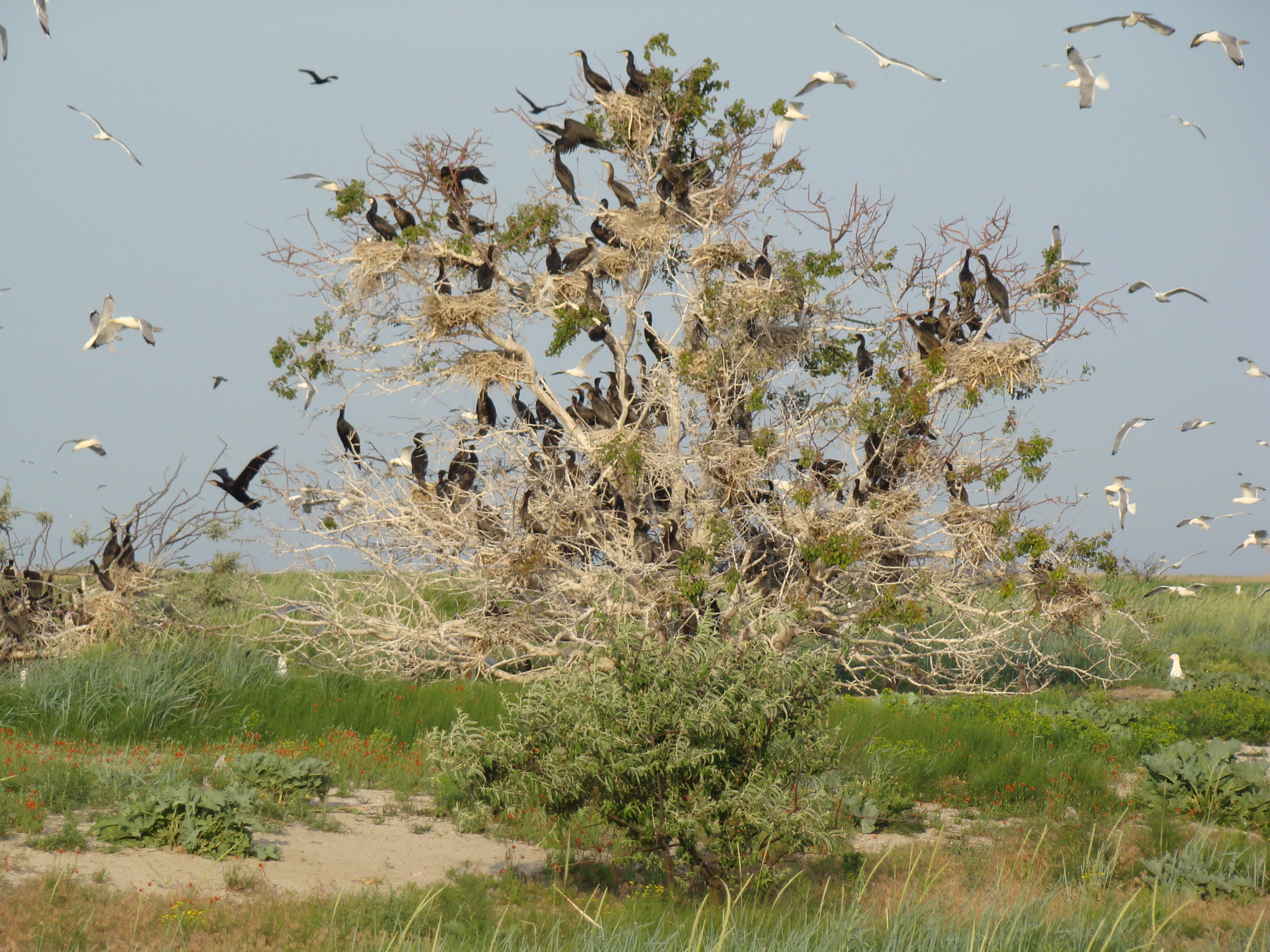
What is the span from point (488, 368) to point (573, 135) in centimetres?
312

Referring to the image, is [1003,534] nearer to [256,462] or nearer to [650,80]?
[650,80]

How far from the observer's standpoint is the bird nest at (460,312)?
12.1 m

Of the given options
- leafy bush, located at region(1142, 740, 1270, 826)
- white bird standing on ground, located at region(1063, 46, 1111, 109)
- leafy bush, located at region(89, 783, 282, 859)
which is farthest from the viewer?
white bird standing on ground, located at region(1063, 46, 1111, 109)

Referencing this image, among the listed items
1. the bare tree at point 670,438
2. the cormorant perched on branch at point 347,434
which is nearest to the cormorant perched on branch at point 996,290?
the bare tree at point 670,438

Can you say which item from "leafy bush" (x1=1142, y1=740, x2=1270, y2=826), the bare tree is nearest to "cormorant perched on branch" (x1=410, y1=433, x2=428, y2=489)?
the bare tree

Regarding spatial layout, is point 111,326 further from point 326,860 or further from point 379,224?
point 326,860

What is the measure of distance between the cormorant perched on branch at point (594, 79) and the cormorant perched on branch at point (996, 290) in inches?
202

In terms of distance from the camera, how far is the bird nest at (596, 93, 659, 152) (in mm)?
12430

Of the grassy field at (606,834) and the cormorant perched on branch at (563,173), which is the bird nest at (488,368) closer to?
the cormorant perched on branch at (563,173)

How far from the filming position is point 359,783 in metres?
8.06

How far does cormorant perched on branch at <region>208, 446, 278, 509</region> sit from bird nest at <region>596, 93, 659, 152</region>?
19.6 ft

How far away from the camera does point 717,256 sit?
40.1 feet

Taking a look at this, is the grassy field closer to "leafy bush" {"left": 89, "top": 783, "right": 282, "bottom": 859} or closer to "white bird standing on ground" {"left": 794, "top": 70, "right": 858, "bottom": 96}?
"leafy bush" {"left": 89, "top": 783, "right": 282, "bottom": 859}

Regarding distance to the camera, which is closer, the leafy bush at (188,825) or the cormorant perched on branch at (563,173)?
the leafy bush at (188,825)
